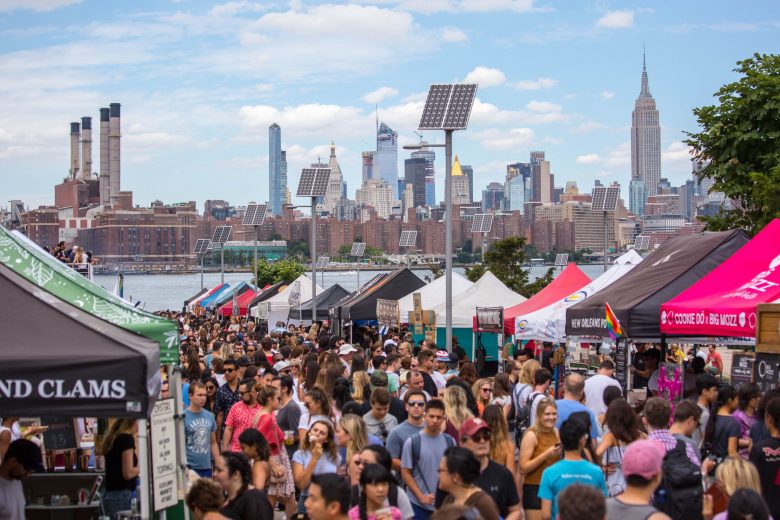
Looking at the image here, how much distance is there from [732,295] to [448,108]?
11.2 m

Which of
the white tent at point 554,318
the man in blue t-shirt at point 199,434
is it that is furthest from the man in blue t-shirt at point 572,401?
the white tent at point 554,318

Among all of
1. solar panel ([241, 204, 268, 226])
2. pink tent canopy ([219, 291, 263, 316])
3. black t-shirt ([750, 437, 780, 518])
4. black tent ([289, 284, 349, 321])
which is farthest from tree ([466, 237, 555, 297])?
black t-shirt ([750, 437, 780, 518])

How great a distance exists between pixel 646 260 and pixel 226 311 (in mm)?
44317

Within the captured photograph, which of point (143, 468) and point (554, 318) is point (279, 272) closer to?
point (554, 318)

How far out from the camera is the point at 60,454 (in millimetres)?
10422

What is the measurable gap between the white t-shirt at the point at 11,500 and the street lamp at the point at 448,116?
504 inches

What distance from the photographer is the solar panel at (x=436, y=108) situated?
22.6 metres

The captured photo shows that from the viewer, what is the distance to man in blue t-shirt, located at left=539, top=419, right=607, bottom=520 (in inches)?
272

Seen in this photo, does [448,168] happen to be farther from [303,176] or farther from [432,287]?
[303,176]

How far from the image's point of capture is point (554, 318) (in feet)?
64.2

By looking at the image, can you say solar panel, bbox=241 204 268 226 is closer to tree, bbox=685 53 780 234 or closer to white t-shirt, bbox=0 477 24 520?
tree, bbox=685 53 780 234

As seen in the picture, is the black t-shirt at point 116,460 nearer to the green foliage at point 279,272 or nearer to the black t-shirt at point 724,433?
the black t-shirt at point 724,433

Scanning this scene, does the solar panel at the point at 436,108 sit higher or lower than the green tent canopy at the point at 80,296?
higher

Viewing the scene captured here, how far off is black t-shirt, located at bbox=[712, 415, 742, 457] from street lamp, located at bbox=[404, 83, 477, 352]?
11.4m
